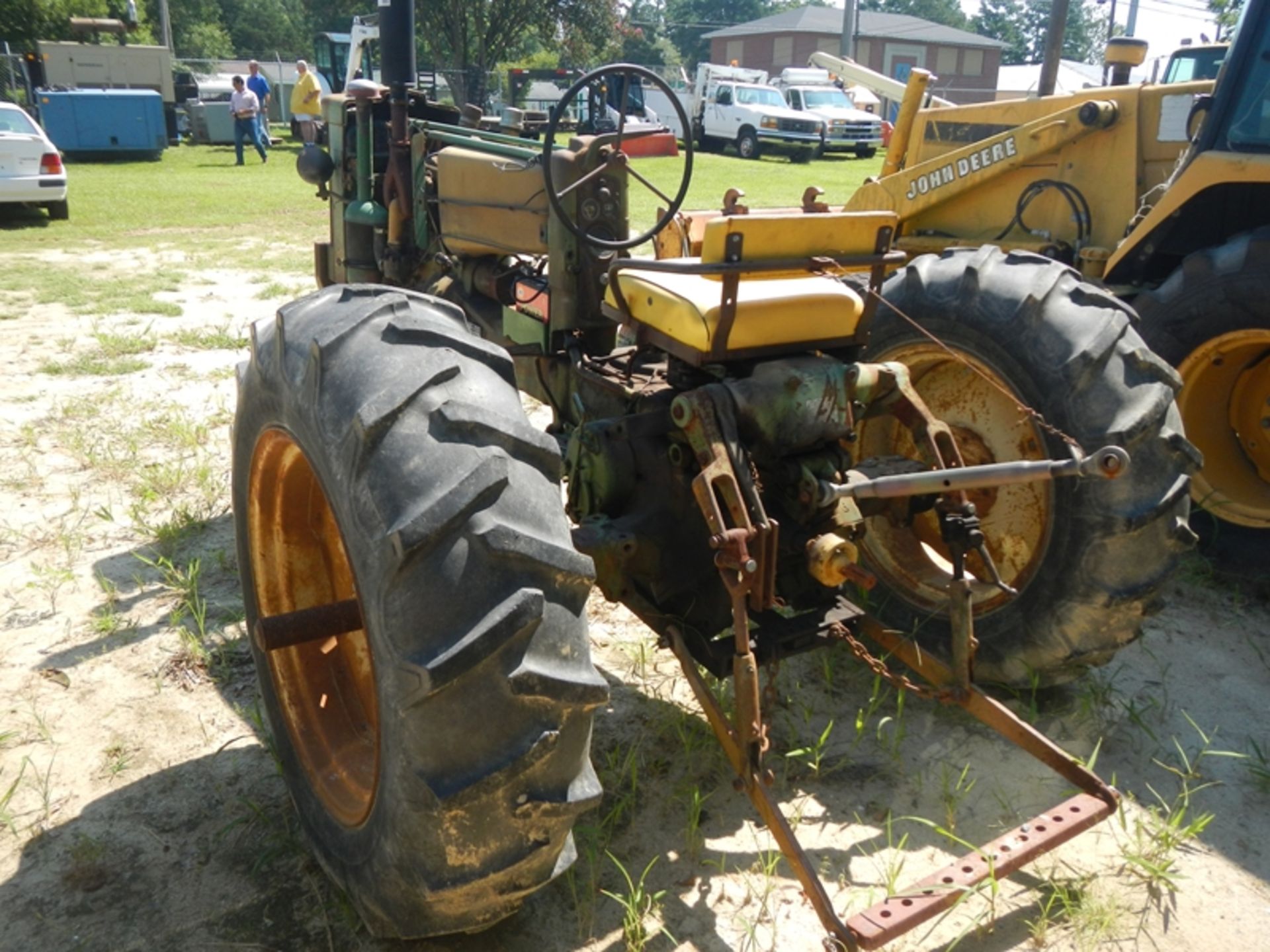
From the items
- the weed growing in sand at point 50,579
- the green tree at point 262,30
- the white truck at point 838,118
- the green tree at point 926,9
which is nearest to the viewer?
the weed growing in sand at point 50,579

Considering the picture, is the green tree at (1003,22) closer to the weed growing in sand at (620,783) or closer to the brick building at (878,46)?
the brick building at (878,46)

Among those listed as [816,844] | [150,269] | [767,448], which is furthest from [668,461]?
[150,269]

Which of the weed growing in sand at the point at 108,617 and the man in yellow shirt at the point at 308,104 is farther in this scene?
the man in yellow shirt at the point at 308,104

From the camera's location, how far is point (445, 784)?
1792 mm

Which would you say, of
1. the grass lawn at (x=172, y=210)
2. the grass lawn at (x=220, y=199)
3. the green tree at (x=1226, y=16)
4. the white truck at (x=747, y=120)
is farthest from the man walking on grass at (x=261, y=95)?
the green tree at (x=1226, y=16)

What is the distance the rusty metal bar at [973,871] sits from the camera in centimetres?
205

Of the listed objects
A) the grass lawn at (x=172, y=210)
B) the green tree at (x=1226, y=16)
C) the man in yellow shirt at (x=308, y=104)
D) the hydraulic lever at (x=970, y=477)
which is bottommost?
the grass lawn at (x=172, y=210)

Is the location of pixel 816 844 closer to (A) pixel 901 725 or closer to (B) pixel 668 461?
(A) pixel 901 725

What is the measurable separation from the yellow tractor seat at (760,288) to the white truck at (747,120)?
79.6 ft

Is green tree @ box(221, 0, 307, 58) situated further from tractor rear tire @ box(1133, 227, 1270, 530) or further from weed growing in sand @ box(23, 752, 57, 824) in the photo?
weed growing in sand @ box(23, 752, 57, 824)

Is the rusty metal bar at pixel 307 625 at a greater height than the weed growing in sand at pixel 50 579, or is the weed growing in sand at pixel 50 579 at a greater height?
the rusty metal bar at pixel 307 625

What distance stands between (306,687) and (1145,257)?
13.4ft

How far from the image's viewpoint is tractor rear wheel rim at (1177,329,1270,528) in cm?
417

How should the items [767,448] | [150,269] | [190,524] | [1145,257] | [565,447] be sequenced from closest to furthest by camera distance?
[767,448] < [565,447] < [190,524] < [1145,257] < [150,269]
